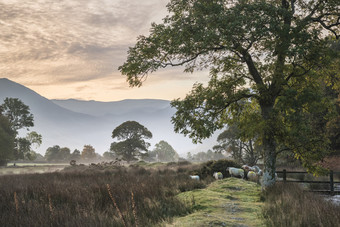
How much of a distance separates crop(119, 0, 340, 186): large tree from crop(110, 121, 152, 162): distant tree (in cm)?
4410

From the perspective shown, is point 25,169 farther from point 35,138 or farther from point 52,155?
point 52,155

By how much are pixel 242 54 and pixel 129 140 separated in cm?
4633

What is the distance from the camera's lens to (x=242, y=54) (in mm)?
11758

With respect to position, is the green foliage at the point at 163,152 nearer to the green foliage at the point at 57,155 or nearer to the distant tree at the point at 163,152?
the distant tree at the point at 163,152

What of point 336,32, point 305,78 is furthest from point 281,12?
point 336,32

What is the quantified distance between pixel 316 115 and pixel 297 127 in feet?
66.8

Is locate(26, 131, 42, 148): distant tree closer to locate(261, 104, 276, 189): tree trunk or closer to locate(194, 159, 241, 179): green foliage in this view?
locate(194, 159, 241, 179): green foliage

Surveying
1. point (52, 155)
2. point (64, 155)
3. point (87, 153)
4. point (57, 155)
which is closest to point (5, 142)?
point (57, 155)

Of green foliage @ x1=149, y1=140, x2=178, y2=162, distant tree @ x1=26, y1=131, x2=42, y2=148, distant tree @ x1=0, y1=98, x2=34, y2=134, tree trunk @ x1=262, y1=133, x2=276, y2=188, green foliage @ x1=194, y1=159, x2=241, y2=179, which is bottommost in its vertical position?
green foliage @ x1=149, y1=140, x2=178, y2=162

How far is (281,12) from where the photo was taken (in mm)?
9992

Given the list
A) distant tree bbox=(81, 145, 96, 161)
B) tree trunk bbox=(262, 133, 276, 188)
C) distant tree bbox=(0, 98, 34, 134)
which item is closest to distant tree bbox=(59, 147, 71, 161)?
distant tree bbox=(81, 145, 96, 161)

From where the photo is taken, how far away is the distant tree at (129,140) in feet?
183

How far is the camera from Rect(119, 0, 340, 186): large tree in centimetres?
977

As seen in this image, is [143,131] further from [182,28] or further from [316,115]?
[182,28]
